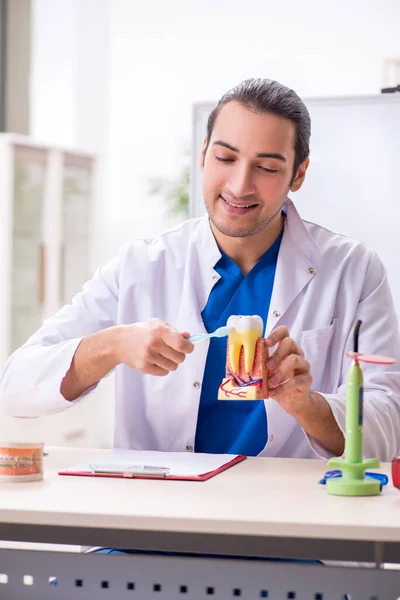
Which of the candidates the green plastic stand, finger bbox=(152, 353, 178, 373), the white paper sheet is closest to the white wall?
the white paper sheet

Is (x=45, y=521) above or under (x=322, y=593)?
above

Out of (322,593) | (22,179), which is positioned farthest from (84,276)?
(322,593)

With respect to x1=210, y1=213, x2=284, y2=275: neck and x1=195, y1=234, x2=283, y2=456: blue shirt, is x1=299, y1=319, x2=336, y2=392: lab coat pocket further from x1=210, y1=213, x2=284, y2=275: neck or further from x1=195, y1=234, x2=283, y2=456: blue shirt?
x1=210, y1=213, x2=284, y2=275: neck

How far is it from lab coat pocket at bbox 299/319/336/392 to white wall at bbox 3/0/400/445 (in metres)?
3.49

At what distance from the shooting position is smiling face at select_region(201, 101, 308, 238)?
1.96m

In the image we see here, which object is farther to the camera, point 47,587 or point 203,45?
point 203,45

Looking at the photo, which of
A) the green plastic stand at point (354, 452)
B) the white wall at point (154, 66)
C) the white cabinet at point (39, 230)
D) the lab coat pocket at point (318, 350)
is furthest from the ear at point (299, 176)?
the white wall at point (154, 66)

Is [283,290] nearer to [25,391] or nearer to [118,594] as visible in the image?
[25,391]

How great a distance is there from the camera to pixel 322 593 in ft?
4.17

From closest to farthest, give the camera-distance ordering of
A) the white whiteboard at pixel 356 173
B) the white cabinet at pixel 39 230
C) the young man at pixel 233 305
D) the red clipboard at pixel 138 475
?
the red clipboard at pixel 138 475 → the young man at pixel 233 305 → the white whiteboard at pixel 356 173 → the white cabinet at pixel 39 230

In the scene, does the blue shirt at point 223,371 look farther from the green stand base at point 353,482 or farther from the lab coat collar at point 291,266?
the green stand base at point 353,482

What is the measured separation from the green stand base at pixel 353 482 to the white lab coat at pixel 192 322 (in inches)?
18.3

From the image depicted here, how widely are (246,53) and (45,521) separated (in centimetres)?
458

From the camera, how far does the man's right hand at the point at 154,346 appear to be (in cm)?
159
